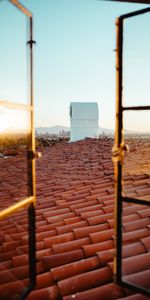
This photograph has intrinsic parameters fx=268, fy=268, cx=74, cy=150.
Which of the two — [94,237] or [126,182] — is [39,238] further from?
[126,182]

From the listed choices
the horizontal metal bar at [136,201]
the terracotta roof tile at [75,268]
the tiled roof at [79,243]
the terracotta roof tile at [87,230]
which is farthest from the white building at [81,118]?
the horizontal metal bar at [136,201]

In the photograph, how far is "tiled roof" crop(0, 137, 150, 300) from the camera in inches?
76.6

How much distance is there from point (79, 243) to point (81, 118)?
19980 millimetres

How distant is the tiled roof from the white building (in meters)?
17.8

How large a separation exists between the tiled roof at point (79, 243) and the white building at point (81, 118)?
17779 mm

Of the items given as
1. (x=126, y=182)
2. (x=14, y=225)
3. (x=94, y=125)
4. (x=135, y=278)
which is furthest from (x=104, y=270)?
(x=94, y=125)

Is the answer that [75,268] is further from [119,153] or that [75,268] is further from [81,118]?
[81,118]

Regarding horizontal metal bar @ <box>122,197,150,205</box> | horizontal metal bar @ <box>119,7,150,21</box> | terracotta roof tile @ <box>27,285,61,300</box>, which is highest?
horizontal metal bar @ <box>119,7,150,21</box>

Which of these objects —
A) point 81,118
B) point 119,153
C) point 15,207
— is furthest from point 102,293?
point 81,118

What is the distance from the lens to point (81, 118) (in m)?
22.2

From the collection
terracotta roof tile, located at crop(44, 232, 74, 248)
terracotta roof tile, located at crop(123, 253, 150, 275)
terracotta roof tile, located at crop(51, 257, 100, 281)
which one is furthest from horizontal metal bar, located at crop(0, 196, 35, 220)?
terracotta roof tile, located at crop(123, 253, 150, 275)

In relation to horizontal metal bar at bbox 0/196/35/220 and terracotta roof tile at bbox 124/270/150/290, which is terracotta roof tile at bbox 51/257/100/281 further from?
horizontal metal bar at bbox 0/196/35/220

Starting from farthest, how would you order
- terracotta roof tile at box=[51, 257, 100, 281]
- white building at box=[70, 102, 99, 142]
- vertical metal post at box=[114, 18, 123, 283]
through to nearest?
1. white building at box=[70, 102, 99, 142]
2. terracotta roof tile at box=[51, 257, 100, 281]
3. vertical metal post at box=[114, 18, 123, 283]

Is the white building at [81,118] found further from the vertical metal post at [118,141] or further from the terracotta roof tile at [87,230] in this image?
the vertical metal post at [118,141]
